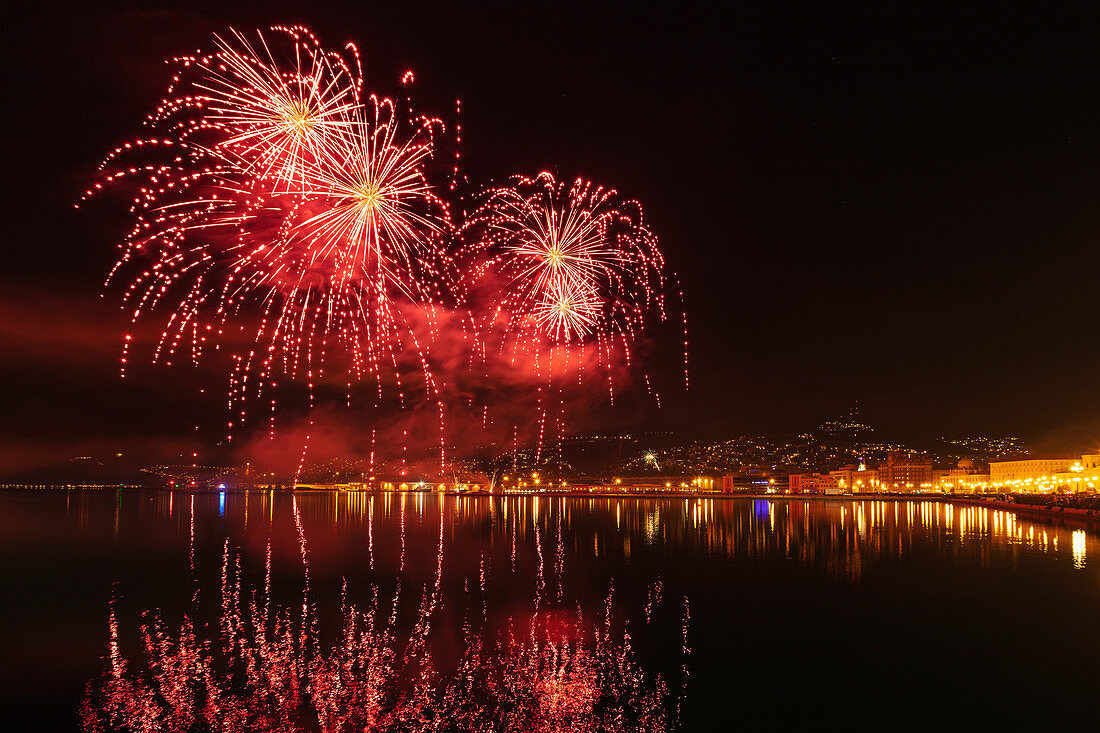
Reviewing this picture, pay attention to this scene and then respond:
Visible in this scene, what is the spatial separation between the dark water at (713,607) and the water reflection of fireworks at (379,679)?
215mm

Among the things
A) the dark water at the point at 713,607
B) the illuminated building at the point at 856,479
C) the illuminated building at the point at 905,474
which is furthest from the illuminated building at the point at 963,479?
the dark water at the point at 713,607

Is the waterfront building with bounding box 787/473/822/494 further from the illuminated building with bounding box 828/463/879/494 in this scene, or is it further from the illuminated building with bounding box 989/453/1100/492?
the illuminated building with bounding box 989/453/1100/492

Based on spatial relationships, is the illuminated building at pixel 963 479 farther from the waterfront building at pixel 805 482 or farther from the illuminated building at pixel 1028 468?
the waterfront building at pixel 805 482

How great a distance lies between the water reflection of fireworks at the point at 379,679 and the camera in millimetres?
7195

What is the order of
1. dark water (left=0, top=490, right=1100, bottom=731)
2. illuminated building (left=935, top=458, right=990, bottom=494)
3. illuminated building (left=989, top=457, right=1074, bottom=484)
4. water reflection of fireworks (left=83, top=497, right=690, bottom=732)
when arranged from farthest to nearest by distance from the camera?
illuminated building (left=935, top=458, right=990, bottom=494) < illuminated building (left=989, top=457, right=1074, bottom=484) < dark water (left=0, top=490, right=1100, bottom=731) < water reflection of fireworks (left=83, top=497, right=690, bottom=732)

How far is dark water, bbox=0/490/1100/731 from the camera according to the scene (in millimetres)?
7980

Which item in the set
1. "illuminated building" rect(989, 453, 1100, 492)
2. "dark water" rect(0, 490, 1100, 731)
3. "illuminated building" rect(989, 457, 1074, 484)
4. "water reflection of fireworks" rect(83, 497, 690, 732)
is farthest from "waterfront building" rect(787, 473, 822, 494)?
"water reflection of fireworks" rect(83, 497, 690, 732)

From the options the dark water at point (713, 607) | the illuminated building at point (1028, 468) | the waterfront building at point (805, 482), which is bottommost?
the waterfront building at point (805, 482)

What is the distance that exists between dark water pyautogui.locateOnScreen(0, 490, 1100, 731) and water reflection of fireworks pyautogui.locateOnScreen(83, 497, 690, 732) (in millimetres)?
215

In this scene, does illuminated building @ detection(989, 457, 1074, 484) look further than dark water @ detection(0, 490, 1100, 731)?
Yes

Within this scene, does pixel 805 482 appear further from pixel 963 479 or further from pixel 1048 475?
pixel 1048 475

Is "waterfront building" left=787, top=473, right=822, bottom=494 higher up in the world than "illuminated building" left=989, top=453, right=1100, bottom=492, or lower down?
lower down

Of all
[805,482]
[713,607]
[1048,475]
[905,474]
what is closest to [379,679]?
[713,607]

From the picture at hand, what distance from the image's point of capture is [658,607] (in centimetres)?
1271
